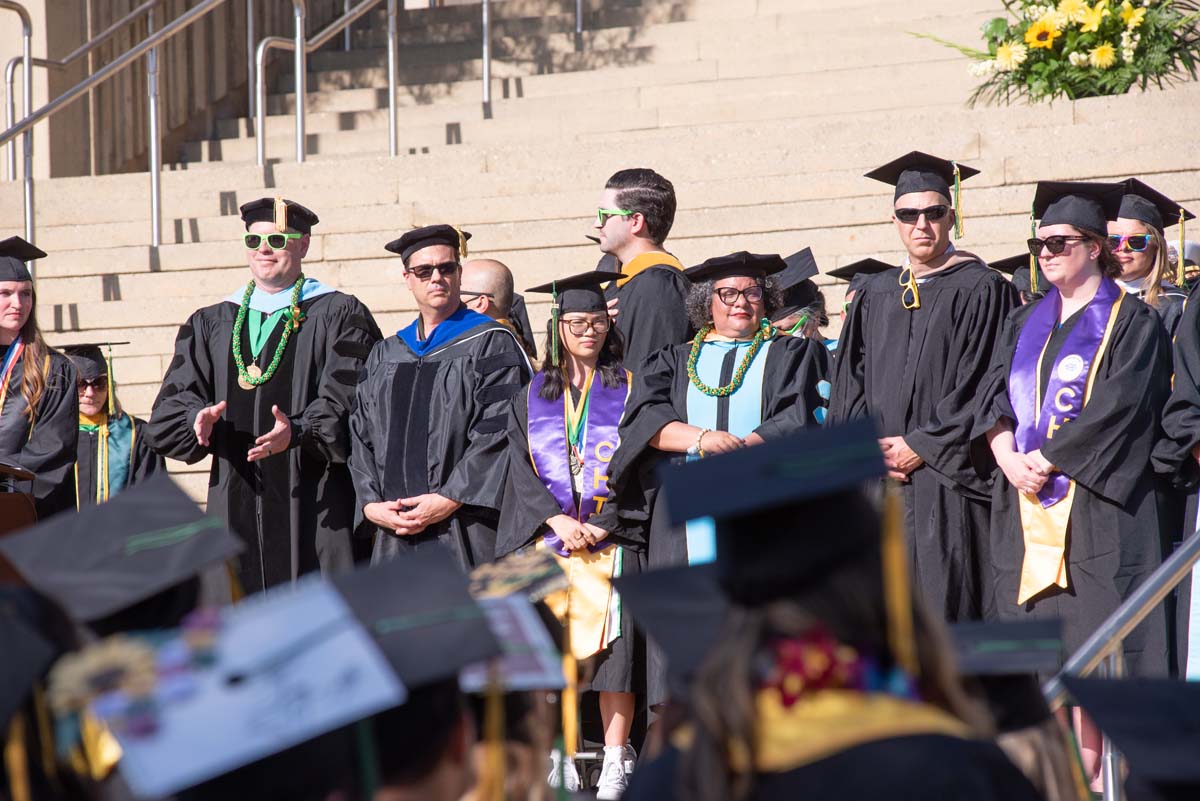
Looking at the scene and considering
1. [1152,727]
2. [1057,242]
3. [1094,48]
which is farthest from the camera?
[1094,48]

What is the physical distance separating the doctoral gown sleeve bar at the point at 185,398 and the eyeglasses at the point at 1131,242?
12.8ft

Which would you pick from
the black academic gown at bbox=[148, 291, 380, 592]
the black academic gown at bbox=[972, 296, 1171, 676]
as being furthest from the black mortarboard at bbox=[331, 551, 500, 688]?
the black academic gown at bbox=[148, 291, 380, 592]

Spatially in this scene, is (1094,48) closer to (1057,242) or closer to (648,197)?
(648,197)

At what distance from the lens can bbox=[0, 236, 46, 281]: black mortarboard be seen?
7.81 meters

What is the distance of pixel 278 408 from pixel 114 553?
4.48 m

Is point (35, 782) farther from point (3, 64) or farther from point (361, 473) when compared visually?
point (3, 64)

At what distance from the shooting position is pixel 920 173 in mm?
6656

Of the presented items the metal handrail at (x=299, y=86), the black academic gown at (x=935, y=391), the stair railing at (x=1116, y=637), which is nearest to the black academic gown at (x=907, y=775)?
the stair railing at (x=1116, y=637)

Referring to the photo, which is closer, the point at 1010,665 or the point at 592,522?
the point at 1010,665

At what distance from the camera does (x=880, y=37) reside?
476 inches

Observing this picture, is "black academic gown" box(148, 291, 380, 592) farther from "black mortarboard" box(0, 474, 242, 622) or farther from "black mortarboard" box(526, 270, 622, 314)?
"black mortarboard" box(0, 474, 242, 622)

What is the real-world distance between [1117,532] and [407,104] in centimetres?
925

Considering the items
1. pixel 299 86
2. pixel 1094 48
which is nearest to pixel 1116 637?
pixel 1094 48

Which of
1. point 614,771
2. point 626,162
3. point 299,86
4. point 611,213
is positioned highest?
point 299,86
